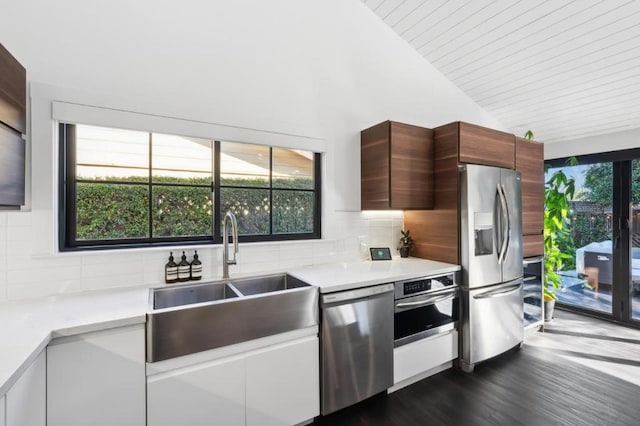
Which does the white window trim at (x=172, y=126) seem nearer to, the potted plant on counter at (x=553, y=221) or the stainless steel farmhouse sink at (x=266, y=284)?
the stainless steel farmhouse sink at (x=266, y=284)

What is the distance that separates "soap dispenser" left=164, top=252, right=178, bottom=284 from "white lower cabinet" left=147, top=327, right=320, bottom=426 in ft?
2.15

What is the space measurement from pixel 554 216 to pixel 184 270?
4.07 metres

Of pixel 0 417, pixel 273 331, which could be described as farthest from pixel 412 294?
pixel 0 417

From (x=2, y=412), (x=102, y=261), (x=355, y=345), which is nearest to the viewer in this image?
(x=2, y=412)

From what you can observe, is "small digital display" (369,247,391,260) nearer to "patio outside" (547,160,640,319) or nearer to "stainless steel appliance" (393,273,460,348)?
"stainless steel appliance" (393,273,460,348)

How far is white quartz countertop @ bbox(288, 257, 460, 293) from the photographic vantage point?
1967 mm

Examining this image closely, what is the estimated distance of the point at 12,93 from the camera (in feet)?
4.33

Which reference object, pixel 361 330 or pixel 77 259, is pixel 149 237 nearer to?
pixel 77 259

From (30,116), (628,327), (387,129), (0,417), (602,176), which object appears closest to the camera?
(0,417)

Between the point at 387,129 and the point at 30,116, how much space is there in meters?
2.36

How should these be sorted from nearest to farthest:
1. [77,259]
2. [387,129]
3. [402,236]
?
1. [77,259]
2. [387,129]
3. [402,236]

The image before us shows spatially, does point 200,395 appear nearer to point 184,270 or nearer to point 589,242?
point 184,270

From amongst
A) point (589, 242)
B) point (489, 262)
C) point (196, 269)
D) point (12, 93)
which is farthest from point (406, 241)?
point (12, 93)

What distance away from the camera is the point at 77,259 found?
1.78 meters
